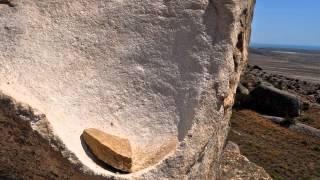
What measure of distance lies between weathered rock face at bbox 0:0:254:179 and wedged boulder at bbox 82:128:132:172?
108 millimetres

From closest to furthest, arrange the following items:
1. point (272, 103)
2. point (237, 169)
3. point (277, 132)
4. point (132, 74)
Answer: point (132, 74) < point (237, 169) < point (277, 132) < point (272, 103)

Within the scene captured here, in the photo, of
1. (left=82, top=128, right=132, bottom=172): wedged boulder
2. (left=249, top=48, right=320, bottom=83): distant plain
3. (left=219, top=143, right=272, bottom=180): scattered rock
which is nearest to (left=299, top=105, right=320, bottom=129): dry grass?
(left=219, top=143, right=272, bottom=180): scattered rock

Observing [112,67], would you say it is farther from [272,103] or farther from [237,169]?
[272,103]

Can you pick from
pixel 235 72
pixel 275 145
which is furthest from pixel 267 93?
pixel 235 72

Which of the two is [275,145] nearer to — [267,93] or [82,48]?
[267,93]

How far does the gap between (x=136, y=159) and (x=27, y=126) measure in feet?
4.11

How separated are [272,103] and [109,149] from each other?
2251cm

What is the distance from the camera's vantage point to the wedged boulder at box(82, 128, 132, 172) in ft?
18.9

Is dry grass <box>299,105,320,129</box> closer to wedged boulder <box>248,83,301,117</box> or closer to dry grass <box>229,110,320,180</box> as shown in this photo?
wedged boulder <box>248,83,301,117</box>

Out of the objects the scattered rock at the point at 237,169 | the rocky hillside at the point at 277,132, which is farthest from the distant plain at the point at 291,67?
the scattered rock at the point at 237,169

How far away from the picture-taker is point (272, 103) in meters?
27.4

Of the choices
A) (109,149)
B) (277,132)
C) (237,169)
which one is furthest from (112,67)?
(277,132)

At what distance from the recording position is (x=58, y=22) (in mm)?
6898

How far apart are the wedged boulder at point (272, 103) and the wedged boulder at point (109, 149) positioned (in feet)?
71.1
